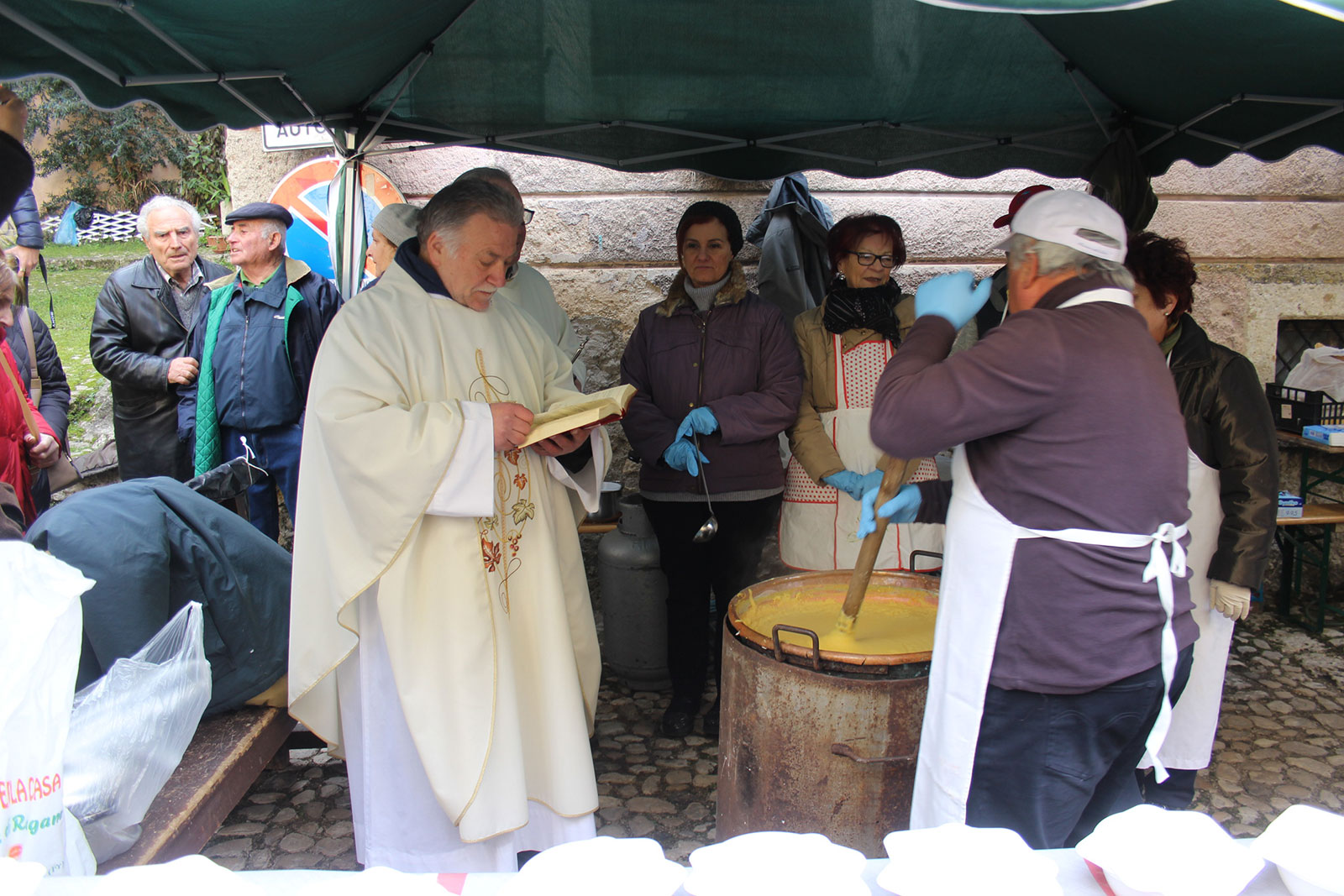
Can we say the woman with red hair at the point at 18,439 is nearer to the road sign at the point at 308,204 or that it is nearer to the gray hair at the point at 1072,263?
the road sign at the point at 308,204

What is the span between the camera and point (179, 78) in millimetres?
2910

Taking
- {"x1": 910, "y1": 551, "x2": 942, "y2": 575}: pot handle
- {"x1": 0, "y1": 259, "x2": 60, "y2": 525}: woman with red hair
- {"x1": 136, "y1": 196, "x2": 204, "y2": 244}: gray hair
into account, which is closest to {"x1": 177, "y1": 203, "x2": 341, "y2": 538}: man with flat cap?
{"x1": 136, "y1": 196, "x2": 204, "y2": 244}: gray hair

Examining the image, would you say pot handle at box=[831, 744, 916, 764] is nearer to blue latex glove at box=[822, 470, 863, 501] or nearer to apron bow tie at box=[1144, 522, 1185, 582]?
apron bow tie at box=[1144, 522, 1185, 582]

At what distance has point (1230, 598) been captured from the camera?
280cm

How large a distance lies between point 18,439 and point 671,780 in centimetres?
293

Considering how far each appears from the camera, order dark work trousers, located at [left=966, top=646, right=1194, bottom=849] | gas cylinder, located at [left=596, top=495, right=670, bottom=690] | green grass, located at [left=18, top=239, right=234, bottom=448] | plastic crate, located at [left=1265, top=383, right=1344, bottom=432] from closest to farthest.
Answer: dark work trousers, located at [left=966, top=646, right=1194, bottom=849]
gas cylinder, located at [left=596, top=495, right=670, bottom=690]
plastic crate, located at [left=1265, top=383, right=1344, bottom=432]
green grass, located at [left=18, top=239, right=234, bottom=448]

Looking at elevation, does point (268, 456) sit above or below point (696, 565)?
above

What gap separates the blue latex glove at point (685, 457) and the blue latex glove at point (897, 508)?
1317 millimetres

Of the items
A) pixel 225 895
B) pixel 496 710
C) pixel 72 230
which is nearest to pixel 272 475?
pixel 496 710

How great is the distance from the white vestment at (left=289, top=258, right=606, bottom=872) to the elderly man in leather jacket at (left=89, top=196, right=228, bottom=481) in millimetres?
2447

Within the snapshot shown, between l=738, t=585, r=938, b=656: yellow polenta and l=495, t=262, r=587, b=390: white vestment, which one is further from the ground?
l=495, t=262, r=587, b=390: white vestment

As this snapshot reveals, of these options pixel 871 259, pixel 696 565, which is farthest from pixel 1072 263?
pixel 696 565

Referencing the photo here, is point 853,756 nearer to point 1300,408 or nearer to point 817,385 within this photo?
point 817,385

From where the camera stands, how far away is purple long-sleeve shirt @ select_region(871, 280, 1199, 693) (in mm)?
1756
